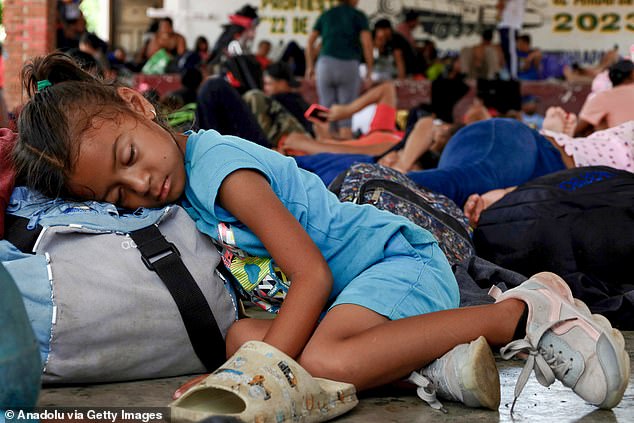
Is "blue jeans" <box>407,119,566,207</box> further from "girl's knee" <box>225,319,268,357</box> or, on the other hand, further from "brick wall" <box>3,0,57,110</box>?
"brick wall" <box>3,0,57,110</box>

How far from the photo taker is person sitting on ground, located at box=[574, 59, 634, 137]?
4980mm

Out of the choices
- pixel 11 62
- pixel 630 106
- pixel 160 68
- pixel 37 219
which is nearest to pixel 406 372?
pixel 37 219

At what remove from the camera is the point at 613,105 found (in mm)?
5074

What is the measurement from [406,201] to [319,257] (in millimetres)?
1014

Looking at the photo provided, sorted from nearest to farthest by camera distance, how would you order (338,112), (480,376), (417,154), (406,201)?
(480,376) < (406,201) < (417,154) < (338,112)

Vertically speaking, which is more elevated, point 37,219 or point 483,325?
point 37,219

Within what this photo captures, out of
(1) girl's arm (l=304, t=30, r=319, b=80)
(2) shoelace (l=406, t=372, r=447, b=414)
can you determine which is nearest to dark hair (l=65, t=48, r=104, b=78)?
(2) shoelace (l=406, t=372, r=447, b=414)

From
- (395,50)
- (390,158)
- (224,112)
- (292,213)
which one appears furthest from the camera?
(395,50)

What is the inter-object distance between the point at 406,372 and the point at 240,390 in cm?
45

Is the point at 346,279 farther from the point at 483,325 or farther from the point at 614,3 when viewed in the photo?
the point at 614,3

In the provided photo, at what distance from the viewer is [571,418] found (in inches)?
77.7

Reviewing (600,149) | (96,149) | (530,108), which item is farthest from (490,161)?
(530,108)

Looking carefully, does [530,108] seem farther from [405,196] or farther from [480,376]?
[480,376]

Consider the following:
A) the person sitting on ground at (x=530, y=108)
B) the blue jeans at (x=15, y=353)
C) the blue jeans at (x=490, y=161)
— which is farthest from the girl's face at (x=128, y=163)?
the person sitting on ground at (x=530, y=108)
